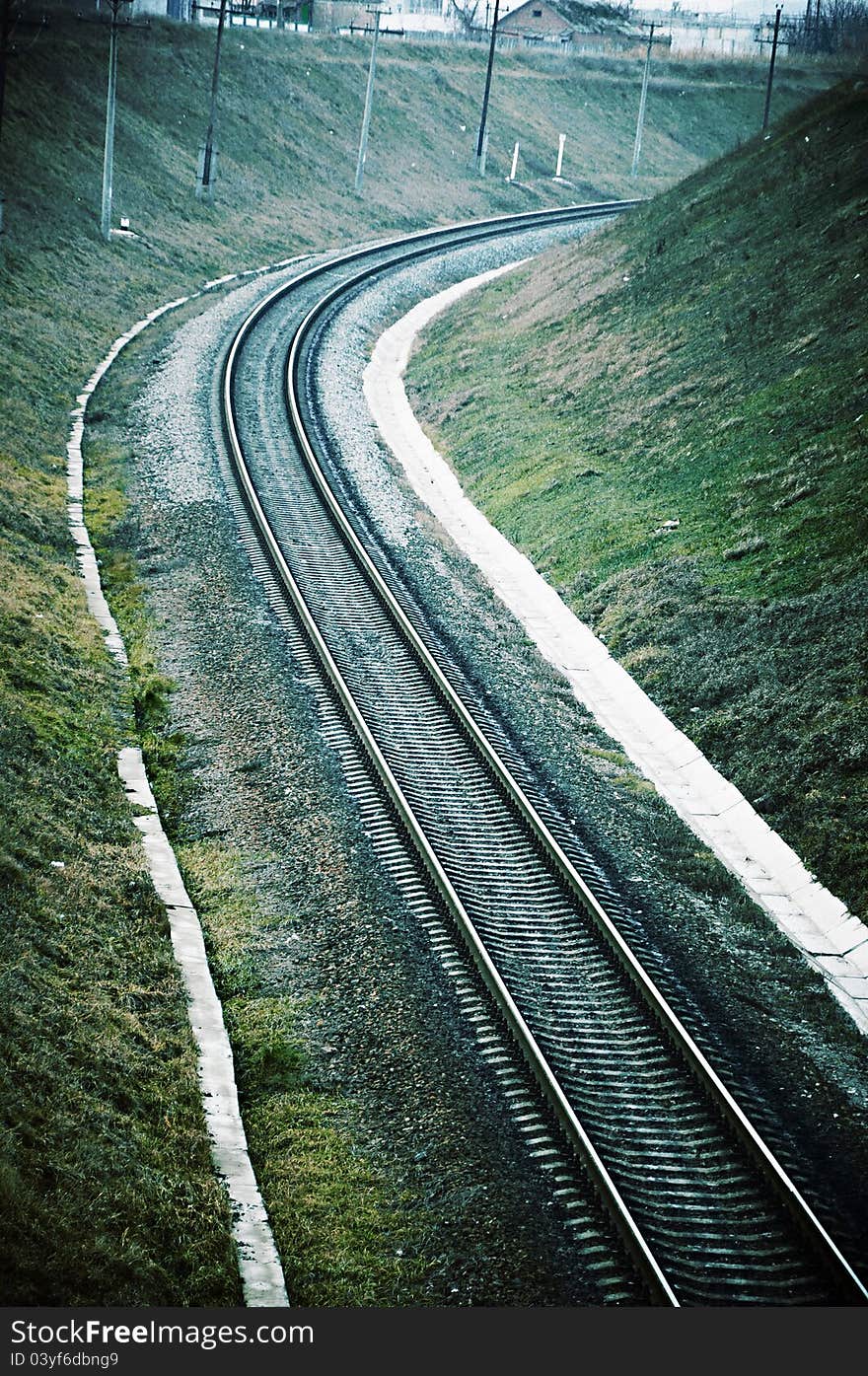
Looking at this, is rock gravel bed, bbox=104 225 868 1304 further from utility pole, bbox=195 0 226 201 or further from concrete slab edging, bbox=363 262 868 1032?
utility pole, bbox=195 0 226 201

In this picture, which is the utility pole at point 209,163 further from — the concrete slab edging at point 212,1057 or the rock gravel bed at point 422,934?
the concrete slab edging at point 212,1057

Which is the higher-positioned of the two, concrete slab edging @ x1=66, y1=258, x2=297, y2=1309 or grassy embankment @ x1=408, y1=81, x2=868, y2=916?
grassy embankment @ x1=408, y1=81, x2=868, y2=916

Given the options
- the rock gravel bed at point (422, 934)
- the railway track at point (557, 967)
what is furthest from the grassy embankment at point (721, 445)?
the railway track at point (557, 967)

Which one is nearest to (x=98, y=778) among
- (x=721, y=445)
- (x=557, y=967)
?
(x=557, y=967)

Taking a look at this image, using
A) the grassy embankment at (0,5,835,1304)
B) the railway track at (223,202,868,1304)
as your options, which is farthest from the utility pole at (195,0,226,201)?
the railway track at (223,202,868,1304)

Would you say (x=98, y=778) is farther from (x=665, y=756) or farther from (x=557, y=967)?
(x=665, y=756)

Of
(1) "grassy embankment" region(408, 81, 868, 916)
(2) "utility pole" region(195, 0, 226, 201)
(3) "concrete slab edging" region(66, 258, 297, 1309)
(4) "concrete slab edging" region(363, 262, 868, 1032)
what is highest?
(2) "utility pole" region(195, 0, 226, 201)
